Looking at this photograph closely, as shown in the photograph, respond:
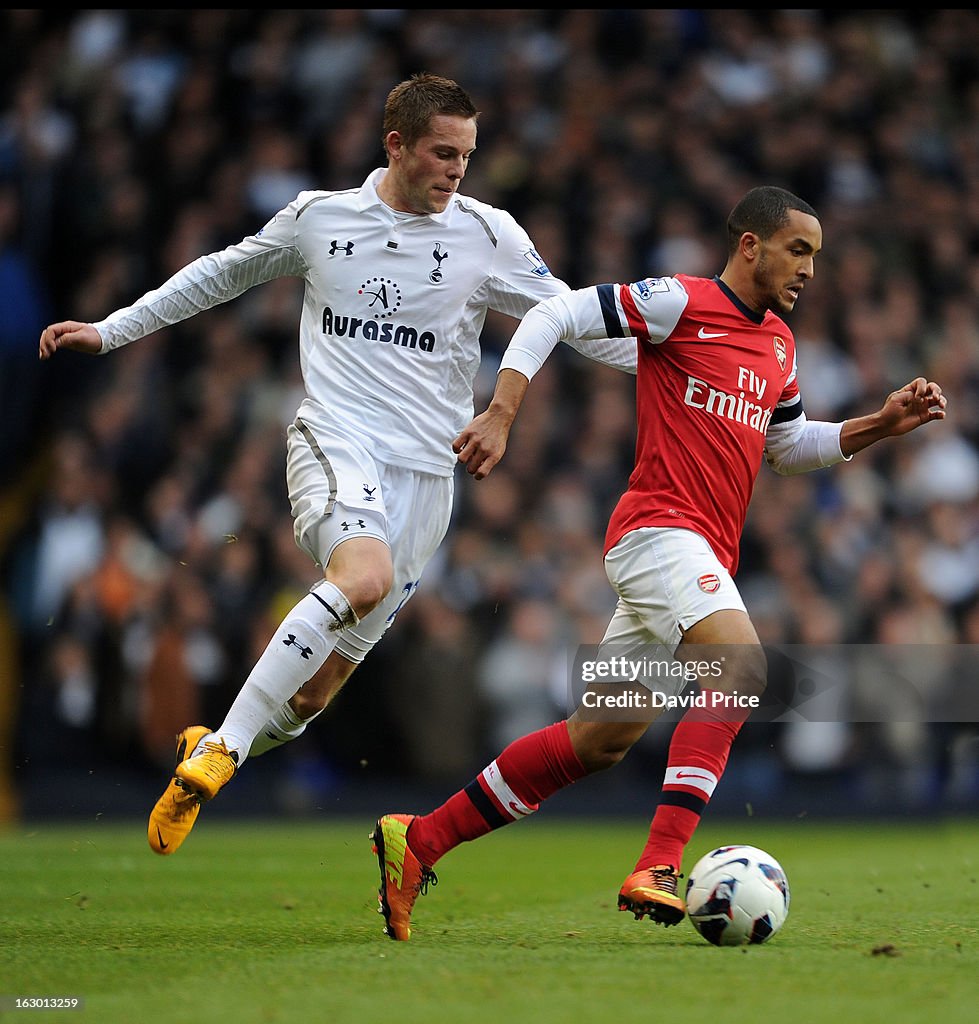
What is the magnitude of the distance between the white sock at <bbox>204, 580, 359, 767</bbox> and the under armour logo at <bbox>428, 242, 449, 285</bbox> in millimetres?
1259

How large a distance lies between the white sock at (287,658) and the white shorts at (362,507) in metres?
0.28

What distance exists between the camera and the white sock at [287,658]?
17.5 ft

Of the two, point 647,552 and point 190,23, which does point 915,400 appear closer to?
point 647,552

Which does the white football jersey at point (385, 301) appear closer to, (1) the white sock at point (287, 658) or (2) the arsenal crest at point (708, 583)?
(1) the white sock at point (287, 658)

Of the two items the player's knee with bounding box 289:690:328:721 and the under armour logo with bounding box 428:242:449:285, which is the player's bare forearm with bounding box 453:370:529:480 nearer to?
the under armour logo with bounding box 428:242:449:285

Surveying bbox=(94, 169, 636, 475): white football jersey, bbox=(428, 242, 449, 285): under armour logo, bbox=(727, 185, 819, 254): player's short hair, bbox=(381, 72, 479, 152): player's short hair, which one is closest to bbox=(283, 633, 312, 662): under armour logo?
bbox=(94, 169, 636, 475): white football jersey

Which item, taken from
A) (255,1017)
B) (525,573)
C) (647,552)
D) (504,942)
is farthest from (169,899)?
(525,573)

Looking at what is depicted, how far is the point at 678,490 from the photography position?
548cm

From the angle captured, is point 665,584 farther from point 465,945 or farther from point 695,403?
point 465,945

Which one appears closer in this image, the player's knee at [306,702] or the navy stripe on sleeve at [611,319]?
the navy stripe on sleeve at [611,319]

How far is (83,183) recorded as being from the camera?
46.1ft

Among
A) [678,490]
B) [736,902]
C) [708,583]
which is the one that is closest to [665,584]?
[708,583]

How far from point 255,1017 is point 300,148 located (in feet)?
38.7

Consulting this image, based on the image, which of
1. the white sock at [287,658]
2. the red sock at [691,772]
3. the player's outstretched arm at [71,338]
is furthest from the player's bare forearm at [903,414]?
the player's outstretched arm at [71,338]
